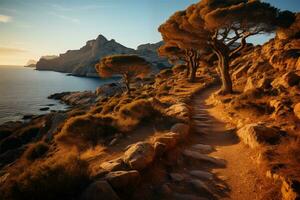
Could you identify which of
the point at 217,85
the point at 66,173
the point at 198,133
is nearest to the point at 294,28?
the point at 217,85

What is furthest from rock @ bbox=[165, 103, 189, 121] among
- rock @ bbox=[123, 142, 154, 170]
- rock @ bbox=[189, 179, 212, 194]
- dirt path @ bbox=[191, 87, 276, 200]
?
rock @ bbox=[189, 179, 212, 194]

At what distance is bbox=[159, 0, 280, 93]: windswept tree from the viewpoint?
1722 centimetres

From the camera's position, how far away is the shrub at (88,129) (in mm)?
12008

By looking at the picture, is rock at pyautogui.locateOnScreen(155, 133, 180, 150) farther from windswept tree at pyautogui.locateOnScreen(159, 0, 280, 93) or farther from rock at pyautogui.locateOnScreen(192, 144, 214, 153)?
windswept tree at pyautogui.locateOnScreen(159, 0, 280, 93)

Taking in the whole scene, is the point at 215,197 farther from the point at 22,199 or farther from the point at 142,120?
the point at 142,120

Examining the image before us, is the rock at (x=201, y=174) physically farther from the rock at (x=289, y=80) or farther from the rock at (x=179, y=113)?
the rock at (x=289, y=80)

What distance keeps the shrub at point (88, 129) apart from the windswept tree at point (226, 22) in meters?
11.9

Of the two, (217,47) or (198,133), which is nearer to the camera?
(198,133)

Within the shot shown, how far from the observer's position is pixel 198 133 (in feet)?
37.3

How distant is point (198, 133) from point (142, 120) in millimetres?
3470

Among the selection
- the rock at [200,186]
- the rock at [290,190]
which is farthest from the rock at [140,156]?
the rock at [290,190]

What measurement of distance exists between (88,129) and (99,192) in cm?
764

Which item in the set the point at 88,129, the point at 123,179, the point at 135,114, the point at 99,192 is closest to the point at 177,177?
the point at 123,179

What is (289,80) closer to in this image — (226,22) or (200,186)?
(226,22)
